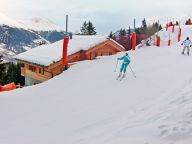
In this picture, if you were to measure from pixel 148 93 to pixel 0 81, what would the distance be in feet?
133

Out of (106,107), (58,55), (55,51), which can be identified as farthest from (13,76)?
(106,107)

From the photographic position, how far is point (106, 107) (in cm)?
1591

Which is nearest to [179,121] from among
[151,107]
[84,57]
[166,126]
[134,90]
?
[166,126]

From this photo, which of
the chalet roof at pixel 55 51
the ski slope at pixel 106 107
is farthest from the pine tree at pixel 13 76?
the ski slope at pixel 106 107

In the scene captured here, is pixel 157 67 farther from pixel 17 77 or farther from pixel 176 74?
pixel 17 77

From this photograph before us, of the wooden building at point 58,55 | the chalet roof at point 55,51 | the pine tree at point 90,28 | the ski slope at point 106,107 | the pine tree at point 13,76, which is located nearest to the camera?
the ski slope at point 106,107

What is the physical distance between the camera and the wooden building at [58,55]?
3806 cm

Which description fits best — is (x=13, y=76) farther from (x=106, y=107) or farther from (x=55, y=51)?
(x=106, y=107)

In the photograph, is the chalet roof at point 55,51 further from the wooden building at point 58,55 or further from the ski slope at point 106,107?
the ski slope at point 106,107

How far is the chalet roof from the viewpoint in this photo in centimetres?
3778

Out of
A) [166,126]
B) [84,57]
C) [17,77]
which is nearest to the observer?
[166,126]

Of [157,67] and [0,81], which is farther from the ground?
[157,67]

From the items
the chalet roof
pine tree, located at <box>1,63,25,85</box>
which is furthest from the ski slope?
pine tree, located at <box>1,63,25,85</box>

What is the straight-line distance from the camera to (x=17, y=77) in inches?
2322
